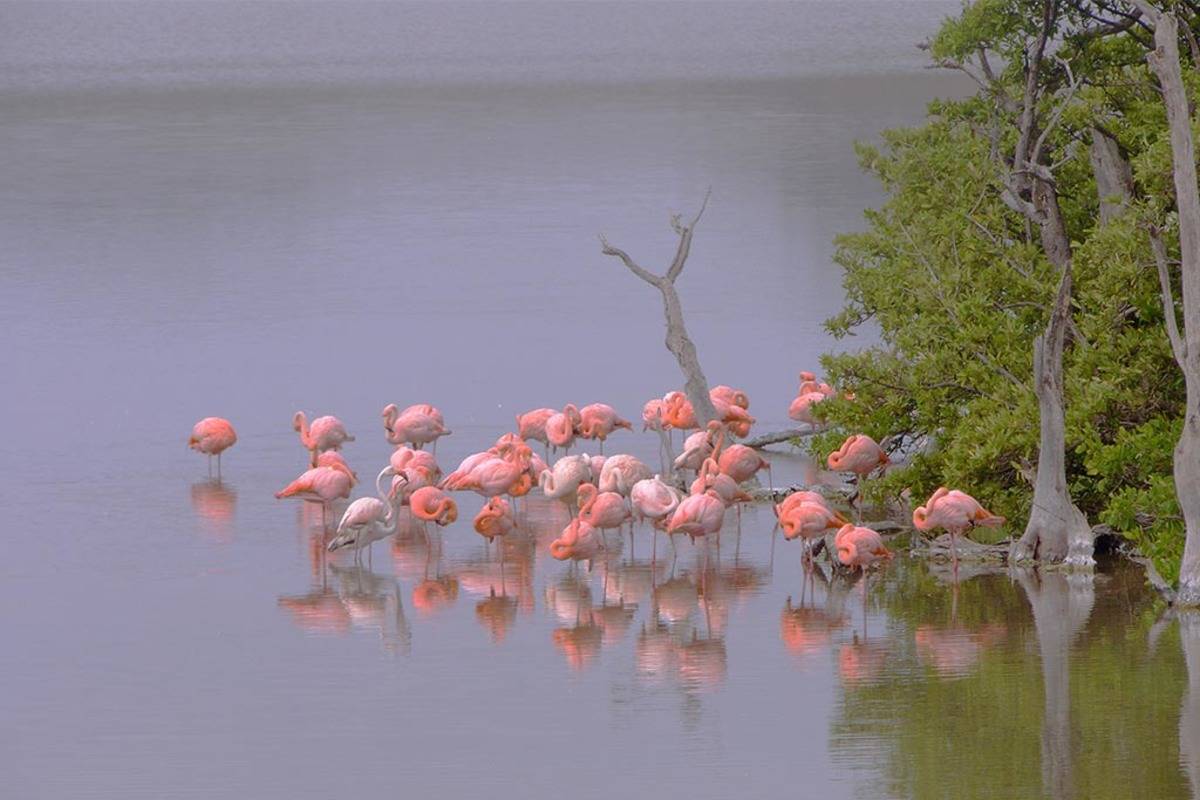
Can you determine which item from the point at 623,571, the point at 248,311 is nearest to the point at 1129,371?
the point at 623,571

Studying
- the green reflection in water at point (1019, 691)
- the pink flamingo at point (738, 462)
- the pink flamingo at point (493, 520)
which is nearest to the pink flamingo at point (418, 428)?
the pink flamingo at point (493, 520)

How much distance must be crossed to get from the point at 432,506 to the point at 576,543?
1.25 m

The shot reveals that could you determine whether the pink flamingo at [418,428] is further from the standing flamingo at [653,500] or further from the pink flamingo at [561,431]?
the standing flamingo at [653,500]

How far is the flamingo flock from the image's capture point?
40.5 feet

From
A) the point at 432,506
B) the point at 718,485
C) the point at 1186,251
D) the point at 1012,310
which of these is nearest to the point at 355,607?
the point at 432,506

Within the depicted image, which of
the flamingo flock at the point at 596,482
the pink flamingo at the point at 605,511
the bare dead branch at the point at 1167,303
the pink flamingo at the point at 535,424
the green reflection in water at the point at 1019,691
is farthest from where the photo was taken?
the pink flamingo at the point at 535,424

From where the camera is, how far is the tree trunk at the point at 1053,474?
11922 millimetres

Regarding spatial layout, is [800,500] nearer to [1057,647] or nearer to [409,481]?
[1057,647]

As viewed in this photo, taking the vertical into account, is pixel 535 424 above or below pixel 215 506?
above

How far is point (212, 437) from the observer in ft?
50.0

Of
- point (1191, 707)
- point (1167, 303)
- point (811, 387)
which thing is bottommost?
point (1191, 707)

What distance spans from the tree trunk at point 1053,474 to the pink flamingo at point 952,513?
23 centimetres

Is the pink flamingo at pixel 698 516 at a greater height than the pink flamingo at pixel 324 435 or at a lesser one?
lesser

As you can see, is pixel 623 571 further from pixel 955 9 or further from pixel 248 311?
pixel 955 9
